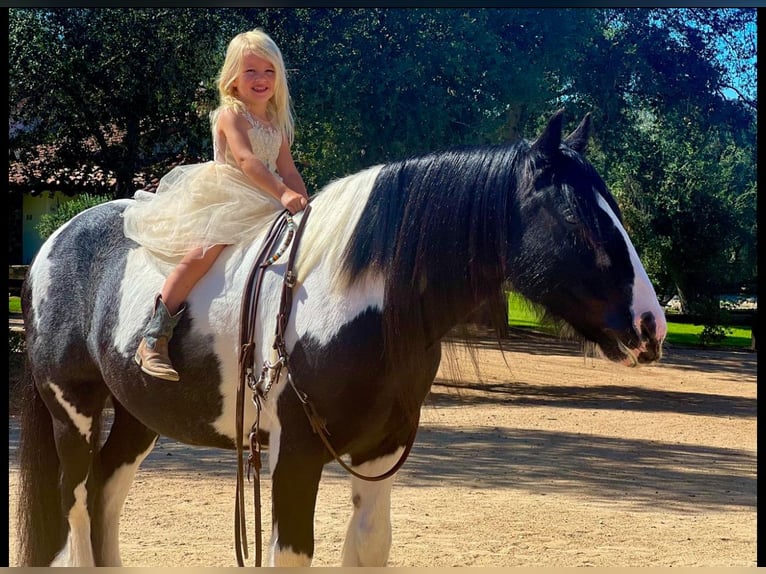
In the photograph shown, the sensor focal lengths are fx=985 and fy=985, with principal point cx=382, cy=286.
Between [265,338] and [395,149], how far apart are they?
8.34 meters

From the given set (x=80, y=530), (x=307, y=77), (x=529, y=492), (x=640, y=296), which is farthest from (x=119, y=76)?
(x=640, y=296)

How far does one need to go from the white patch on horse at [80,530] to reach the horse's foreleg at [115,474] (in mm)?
82

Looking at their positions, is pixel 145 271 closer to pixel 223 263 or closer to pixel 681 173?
pixel 223 263

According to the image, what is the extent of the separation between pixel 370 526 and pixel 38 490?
1.42 meters

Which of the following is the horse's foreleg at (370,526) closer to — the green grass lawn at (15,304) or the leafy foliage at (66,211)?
the leafy foliage at (66,211)

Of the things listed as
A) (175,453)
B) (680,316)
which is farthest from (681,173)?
(175,453)

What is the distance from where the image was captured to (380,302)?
2531 mm

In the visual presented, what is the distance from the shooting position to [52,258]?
134 inches

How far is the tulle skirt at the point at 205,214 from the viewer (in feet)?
9.39

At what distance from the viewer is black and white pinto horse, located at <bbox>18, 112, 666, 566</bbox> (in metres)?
2.34

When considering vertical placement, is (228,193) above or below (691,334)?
above

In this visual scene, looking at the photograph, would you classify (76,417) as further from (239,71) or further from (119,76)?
(119,76)

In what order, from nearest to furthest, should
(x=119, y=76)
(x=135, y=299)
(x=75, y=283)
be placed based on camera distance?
(x=135, y=299) → (x=75, y=283) → (x=119, y=76)

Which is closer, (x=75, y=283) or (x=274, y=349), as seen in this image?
(x=274, y=349)
